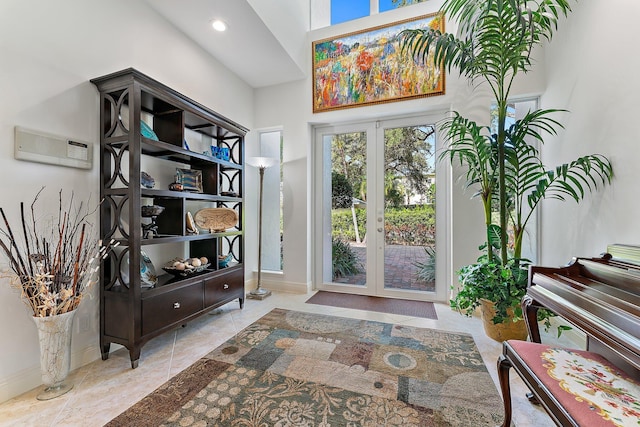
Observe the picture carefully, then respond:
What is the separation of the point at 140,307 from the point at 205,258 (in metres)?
0.82

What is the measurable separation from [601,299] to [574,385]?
1.25 feet

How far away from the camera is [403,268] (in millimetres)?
3482

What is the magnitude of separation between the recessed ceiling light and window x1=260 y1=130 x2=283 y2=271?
1468mm

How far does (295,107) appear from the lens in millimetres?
3711

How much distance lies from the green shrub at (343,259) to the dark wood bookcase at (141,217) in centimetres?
150

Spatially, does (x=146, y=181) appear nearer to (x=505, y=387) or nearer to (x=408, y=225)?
(x=505, y=387)

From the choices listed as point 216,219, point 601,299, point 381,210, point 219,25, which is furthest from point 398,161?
point 601,299

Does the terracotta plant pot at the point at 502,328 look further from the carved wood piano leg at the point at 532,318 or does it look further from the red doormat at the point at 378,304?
the carved wood piano leg at the point at 532,318

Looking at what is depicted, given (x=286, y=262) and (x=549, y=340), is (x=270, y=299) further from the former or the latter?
(x=549, y=340)

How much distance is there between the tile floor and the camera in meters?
1.42

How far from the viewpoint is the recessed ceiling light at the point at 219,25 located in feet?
8.37

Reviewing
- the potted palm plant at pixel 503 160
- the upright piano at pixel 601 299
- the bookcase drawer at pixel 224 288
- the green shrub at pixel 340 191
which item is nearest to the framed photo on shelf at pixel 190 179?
the bookcase drawer at pixel 224 288

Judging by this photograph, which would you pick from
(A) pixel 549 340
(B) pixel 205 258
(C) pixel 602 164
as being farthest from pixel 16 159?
(A) pixel 549 340

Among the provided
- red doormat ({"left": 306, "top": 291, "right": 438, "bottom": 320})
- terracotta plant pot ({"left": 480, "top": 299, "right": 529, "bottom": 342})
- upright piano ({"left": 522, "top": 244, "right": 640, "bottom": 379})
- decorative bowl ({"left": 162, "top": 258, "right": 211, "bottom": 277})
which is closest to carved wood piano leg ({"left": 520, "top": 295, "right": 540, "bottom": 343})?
upright piano ({"left": 522, "top": 244, "right": 640, "bottom": 379})
